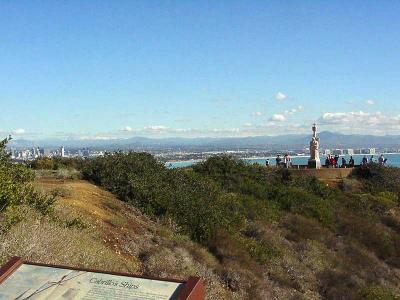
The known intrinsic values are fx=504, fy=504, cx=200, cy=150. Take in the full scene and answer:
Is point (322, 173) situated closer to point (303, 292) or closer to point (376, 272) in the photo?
point (376, 272)

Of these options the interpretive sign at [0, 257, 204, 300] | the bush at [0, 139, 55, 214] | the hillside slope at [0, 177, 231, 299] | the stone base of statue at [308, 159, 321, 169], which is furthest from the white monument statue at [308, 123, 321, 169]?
Result: the interpretive sign at [0, 257, 204, 300]

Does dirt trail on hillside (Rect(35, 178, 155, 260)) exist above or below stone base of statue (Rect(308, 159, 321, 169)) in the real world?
below

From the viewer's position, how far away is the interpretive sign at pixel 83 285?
5.38 m

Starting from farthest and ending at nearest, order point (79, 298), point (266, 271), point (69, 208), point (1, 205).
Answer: point (266, 271), point (69, 208), point (1, 205), point (79, 298)

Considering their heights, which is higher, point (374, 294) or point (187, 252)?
point (187, 252)

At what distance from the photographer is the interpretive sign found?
5375 mm

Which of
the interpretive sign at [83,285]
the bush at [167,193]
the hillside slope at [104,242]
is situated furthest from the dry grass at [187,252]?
the interpretive sign at [83,285]

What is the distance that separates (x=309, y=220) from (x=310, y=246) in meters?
3.15

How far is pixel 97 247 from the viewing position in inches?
422

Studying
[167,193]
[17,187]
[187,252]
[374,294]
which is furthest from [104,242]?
[374,294]

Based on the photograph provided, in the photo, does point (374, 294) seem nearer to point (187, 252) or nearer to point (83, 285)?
point (187, 252)

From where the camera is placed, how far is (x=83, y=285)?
5.59 m

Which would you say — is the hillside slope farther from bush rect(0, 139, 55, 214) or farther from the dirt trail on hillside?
bush rect(0, 139, 55, 214)

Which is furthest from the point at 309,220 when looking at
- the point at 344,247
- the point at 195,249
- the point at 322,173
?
the point at 322,173
